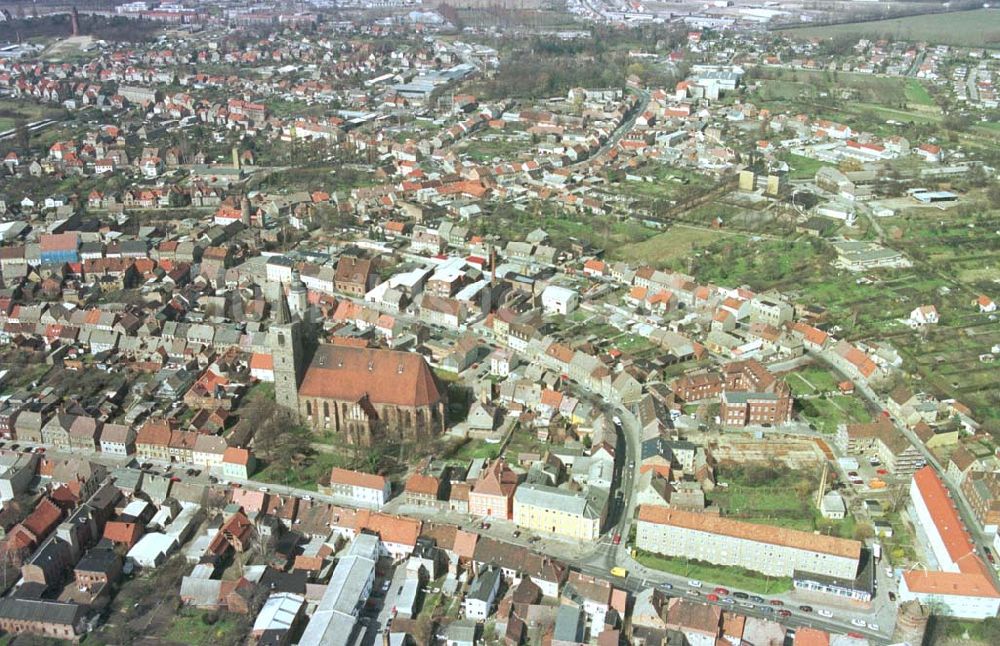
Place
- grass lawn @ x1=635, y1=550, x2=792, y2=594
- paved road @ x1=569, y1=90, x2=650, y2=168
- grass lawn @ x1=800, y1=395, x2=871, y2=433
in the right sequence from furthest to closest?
1. paved road @ x1=569, y1=90, x2=650, y2=168
2. grass lawn @ x1=800, y1=395, x2=871, y2=433
3. grass lawn @ x1=635, y1=550, x2=792, y2=594

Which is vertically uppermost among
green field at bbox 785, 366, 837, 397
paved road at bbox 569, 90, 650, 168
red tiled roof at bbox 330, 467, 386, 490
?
paved road at bbox 569, 90, 650, 168

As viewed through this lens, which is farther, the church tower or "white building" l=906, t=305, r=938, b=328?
"white building" l=906, t=305, r=938, b=328

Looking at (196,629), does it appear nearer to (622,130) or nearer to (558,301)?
(558,301)

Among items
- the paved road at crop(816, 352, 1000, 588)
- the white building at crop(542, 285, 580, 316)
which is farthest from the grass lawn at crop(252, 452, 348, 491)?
the paved road at crop(816, 352, 1000, 588)

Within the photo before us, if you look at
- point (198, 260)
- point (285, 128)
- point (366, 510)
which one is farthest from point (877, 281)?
point (285, 128)

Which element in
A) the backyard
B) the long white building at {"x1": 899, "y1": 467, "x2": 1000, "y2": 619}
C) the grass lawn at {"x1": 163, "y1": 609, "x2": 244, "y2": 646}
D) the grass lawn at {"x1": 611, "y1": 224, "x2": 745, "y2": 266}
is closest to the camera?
the grass lawn at {"x1": 163, "y1": 609, "x2": 244, "y2": 646}

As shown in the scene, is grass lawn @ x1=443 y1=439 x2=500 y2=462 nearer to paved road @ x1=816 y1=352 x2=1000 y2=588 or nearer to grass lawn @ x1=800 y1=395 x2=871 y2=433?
grass lawn @ x1=800 y1=395 x2=871 y2=433

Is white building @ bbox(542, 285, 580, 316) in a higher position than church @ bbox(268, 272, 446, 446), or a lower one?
lower
